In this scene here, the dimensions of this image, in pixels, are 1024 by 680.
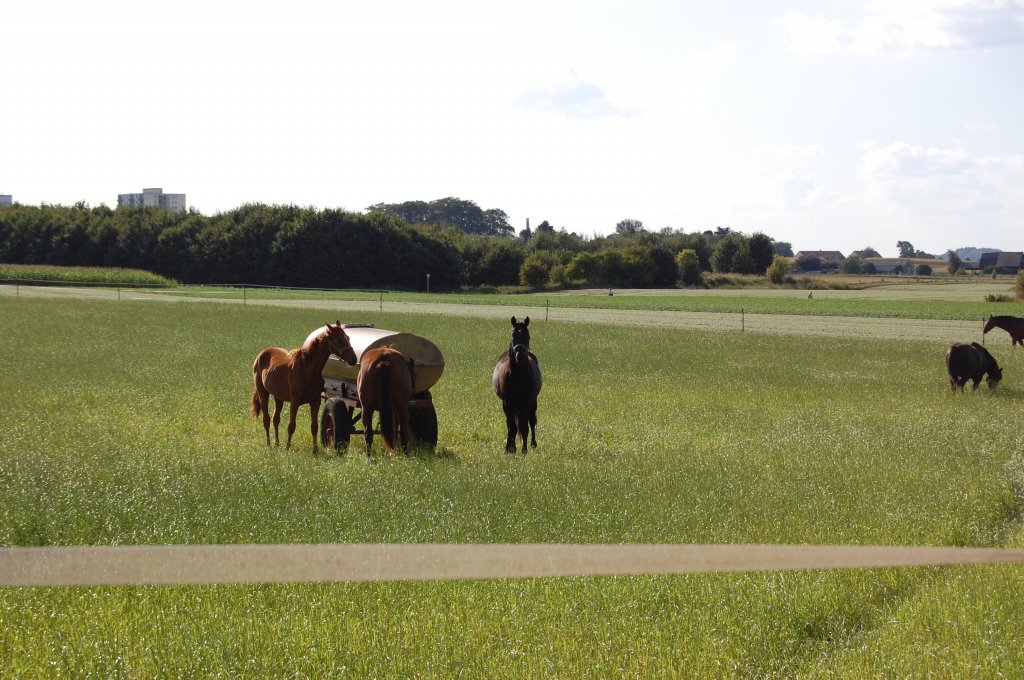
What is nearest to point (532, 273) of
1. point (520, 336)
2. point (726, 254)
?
point (726, 254)

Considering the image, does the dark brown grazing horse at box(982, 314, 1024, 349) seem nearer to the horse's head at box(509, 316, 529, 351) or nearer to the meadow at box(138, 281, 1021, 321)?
the horse's head at box(509, 316, 529, 351)

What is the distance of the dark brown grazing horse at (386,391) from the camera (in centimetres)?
1428

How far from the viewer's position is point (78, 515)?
A: 9.73m

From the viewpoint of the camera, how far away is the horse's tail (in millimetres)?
14242

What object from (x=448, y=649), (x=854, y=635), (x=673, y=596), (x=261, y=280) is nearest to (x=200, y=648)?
(x=448, y=649)

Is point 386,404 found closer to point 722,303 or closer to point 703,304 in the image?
point 703,304

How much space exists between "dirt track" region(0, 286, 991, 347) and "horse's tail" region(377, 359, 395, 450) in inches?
1529

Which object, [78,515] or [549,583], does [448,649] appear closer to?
[549,583]

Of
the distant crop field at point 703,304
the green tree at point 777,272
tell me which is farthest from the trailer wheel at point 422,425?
the green tree at point 777,272

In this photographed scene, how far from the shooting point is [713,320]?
66.6 metres

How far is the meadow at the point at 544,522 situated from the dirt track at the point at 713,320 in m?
Result: 31.3

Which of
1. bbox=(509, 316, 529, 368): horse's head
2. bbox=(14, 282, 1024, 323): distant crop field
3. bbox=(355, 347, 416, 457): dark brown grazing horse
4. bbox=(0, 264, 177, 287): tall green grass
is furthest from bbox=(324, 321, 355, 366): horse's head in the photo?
bbox=(0, 264, 177, 287): tall green grass

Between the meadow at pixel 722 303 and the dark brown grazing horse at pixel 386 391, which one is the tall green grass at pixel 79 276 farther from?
the dark brown grazing horse at pixel 386 391

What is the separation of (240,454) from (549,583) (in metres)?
7.86
